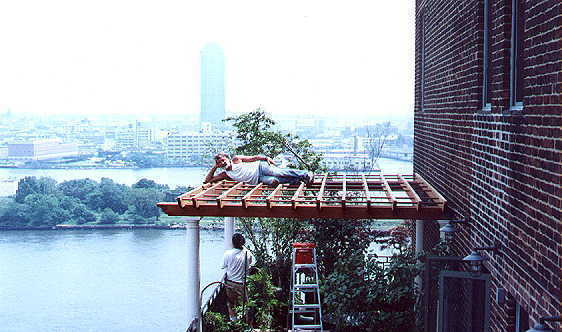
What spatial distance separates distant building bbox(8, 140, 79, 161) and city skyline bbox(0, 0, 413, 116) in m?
17.0

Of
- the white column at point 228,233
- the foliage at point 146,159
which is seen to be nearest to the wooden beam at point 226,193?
the white column at point 228,233

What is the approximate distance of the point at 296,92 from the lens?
2675 inches

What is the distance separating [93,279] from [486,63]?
62.4 metres

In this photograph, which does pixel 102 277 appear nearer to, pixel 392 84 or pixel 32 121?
pixel 392 84

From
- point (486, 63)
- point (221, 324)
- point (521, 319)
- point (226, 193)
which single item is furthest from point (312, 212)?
point (521, 319)

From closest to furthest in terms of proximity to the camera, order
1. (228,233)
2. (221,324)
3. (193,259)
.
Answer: (221,324), (193,259), (228,233)

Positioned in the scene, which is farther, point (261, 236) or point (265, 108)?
point (265, 108)

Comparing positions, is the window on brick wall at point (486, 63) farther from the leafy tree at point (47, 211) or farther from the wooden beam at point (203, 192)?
the leafy tree at point (47, 211)

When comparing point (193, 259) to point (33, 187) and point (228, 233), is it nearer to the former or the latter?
point (228, 233)

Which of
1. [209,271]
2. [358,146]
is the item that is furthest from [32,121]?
[358,146]

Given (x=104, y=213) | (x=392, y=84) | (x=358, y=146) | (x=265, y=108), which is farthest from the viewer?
(x=104, y=213)

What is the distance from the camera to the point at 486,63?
6.56m

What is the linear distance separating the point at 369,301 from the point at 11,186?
85.7 meters

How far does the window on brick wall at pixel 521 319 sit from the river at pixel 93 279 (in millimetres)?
50948
